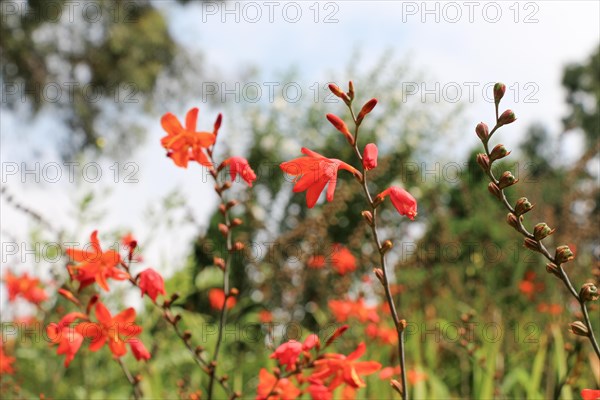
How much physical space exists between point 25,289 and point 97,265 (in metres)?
2.05

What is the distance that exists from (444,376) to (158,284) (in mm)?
2952

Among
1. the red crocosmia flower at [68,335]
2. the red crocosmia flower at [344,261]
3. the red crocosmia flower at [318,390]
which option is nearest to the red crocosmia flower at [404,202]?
the red crocosmia flower at [318,390]

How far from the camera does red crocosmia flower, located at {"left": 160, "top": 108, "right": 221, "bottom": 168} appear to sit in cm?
147

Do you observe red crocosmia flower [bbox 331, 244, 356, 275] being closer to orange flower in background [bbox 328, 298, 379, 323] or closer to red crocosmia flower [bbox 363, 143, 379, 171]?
orange flower in background [bbox 328, 298, 379, 323]

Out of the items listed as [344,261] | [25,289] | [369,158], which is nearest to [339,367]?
[369,158]

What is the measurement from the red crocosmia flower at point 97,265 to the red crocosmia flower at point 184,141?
26 centimetres

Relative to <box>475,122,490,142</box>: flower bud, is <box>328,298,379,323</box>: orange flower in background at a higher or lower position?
lower

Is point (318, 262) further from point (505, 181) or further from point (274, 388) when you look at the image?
point (505, 181)

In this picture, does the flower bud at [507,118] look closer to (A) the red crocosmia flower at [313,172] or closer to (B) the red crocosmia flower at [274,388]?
(A) the red crocosmia flower at [313,172]

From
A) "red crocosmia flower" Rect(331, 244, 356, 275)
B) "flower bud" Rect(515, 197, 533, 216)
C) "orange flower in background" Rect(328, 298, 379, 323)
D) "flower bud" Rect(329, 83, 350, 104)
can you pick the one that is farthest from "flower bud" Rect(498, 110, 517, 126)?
"red crocosmia flower" Rect(331, 244, 356, 275)

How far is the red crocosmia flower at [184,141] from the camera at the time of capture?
1.47 m

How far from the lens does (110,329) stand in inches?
57.0

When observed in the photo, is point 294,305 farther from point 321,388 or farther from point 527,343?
point 321,388

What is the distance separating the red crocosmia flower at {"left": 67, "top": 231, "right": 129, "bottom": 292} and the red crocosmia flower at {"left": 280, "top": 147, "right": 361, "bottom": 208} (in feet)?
1.50
